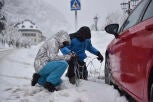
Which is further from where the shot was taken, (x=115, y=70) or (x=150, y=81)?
(x=115, y=70)

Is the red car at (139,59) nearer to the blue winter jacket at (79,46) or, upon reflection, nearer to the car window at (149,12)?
the car window at (149,12)

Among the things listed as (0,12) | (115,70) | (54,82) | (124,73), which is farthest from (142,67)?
(0,12)

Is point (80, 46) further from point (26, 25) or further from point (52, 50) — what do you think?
point (26, 25)

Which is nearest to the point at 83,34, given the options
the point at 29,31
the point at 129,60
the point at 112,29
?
the point at 112,29

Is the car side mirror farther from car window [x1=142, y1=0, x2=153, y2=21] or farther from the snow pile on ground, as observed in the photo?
car window [x1=142, y1=0, x2=153, y2=21]

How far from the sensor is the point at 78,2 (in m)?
11.9

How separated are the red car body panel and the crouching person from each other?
2033 millimetres

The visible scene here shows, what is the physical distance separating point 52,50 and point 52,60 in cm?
25

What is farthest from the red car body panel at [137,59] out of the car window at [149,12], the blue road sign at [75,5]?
the blue road sign at [75,5]

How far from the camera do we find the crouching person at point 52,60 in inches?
280

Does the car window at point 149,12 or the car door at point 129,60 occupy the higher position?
the car window at point 149,12

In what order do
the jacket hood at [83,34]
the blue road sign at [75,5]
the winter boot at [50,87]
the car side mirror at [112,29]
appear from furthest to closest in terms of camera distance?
the blue road sign at [75,5] → the jacket hood at [83,34] → the winter boot at [50,87] → the car side mirror at [112,29]

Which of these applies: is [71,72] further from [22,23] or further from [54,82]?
[22,23]

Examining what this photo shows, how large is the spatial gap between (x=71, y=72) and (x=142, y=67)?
15.1ft
